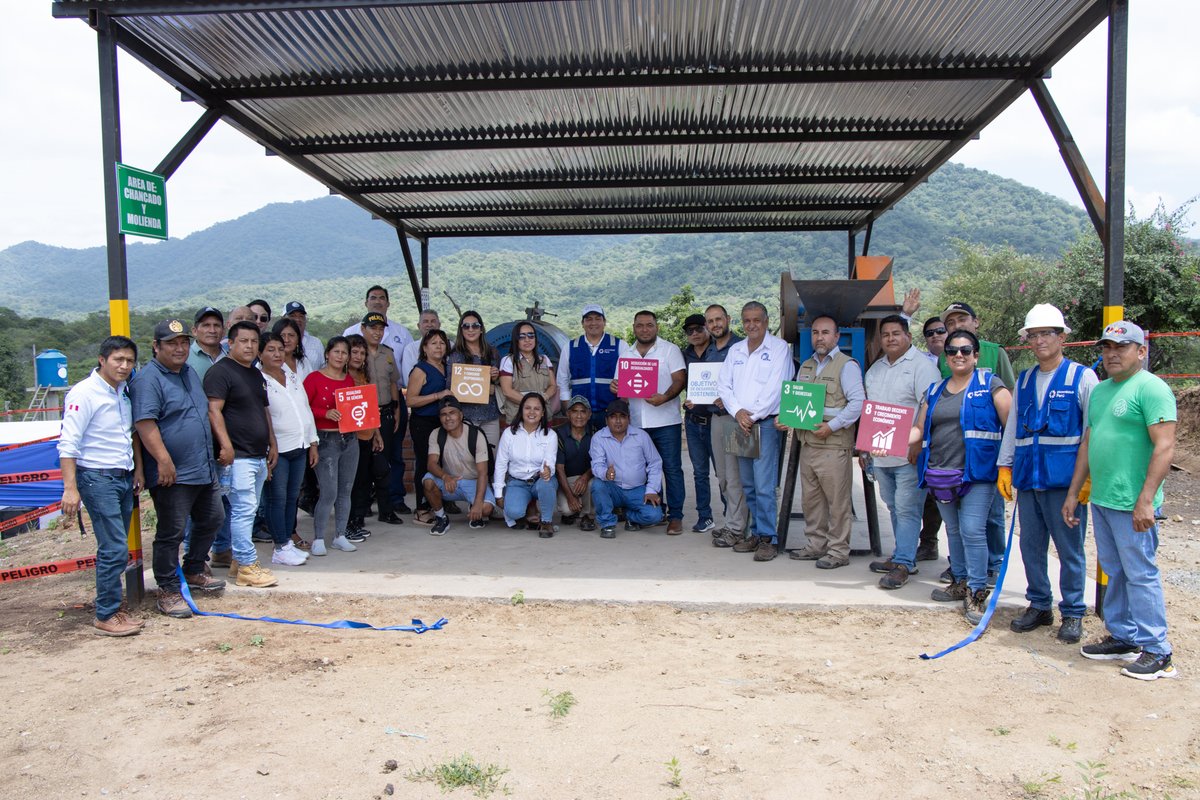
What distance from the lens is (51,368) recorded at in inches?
773

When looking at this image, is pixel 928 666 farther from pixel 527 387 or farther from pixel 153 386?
pixel 153 386

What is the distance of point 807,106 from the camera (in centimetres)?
732

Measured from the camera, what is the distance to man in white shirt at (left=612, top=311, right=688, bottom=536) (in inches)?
284

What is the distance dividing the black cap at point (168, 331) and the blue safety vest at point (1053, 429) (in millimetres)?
5287

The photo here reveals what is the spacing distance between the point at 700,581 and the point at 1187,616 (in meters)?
3.22

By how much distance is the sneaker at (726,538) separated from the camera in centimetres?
689

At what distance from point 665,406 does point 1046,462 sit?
3308mm

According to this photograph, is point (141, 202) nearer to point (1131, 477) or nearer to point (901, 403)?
point (901, 403)

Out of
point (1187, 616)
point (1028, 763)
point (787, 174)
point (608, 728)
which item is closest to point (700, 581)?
Answer: point (608, 728)

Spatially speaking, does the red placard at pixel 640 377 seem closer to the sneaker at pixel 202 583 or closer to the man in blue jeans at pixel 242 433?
the man in blue jeans at pixel 242 433

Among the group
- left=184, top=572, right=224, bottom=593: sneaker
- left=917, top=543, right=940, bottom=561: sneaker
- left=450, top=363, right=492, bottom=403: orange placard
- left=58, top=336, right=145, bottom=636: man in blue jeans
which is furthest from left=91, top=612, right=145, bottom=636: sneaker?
left=917, top=543, right=940, bottom=561: sneaker

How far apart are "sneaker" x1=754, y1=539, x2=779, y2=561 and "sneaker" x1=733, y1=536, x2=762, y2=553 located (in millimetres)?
160

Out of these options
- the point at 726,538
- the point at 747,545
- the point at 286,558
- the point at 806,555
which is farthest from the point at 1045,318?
the point at 286,558

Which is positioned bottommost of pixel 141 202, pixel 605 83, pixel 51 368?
pixel 51 368
